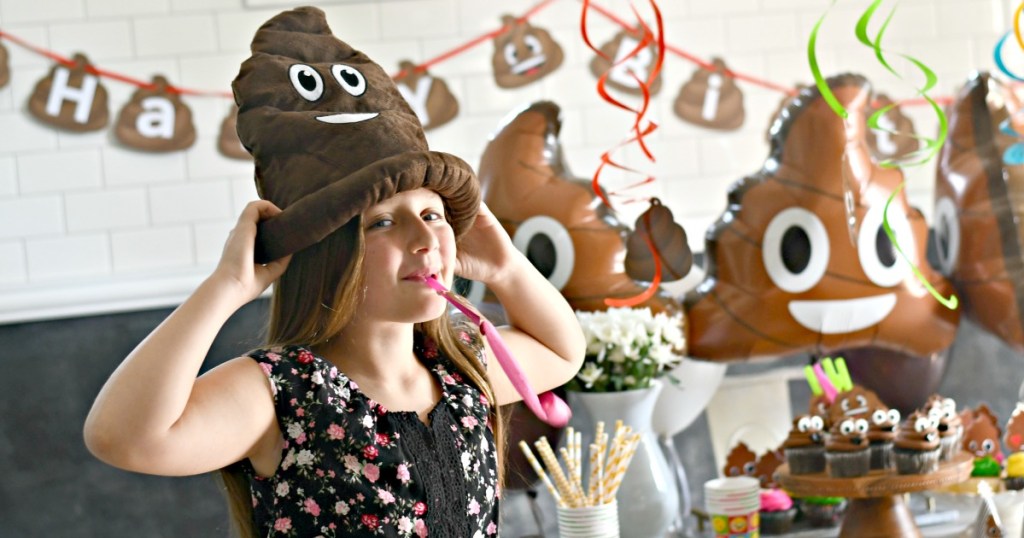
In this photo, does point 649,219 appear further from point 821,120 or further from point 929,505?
point 929,505

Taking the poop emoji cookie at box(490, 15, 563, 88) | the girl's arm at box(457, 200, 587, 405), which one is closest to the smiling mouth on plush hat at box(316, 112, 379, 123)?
the girl's arm at box(457, 200, 587, 405)

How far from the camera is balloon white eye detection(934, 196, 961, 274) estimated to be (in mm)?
1978

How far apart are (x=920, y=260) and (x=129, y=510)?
1435 millimetres

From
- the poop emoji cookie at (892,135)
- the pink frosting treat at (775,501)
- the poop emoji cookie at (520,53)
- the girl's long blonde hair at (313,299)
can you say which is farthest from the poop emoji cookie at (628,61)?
the girl's long blonde hair at (313,299)

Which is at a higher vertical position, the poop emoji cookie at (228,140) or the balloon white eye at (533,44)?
the balloon white eye at (533,44)

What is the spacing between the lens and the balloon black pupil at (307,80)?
1.10 metres

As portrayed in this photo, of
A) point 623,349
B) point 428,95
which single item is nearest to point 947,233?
point 623,349

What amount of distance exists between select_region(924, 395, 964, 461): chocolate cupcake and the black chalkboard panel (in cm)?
116

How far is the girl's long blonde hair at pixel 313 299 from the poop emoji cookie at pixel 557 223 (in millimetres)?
762

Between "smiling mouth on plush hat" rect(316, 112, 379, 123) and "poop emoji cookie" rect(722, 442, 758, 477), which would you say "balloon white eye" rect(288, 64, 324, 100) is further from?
"poop emoji cookie" rect(722, 442, 758, 477)

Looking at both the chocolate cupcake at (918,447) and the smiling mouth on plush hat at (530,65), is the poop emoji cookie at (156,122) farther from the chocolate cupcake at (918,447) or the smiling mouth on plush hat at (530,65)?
the chocolate cupcake at (918,447)

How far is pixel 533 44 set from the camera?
7.75ft

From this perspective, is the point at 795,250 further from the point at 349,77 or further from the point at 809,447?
the point at 349,77

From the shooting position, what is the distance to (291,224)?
1.02 metres
